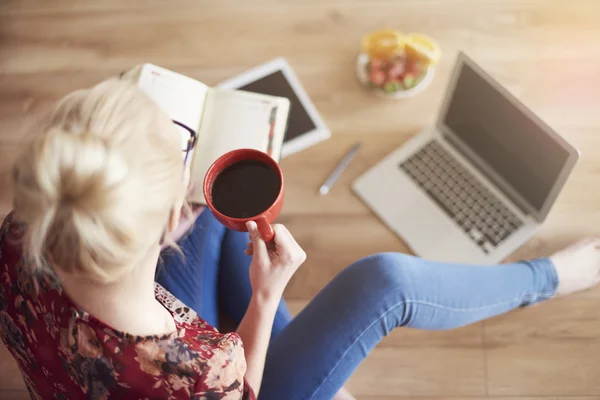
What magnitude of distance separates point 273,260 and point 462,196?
55 cm

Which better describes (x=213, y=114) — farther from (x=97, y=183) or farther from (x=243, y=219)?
(x=97, y=183)

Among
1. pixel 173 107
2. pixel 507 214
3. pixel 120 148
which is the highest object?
pixel 120 148

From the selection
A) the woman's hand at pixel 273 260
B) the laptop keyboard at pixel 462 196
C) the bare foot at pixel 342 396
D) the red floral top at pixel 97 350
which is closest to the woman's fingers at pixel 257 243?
the woman's hand at pixel 273 260

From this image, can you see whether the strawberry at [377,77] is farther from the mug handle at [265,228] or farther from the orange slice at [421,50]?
the mug handle at [265,228]

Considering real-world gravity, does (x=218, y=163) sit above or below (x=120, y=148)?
below

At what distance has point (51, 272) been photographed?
66 centimetres

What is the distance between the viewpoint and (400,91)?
4.50 ft

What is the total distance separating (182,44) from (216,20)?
0.11 m

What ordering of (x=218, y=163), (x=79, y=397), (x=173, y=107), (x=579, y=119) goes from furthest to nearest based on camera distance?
(x=579, y=119), (x=173, y=107), (x=218, y=163), (x=79, y=397)

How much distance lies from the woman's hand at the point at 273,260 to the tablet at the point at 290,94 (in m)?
0.55

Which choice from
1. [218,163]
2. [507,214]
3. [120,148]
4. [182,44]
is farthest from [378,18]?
[120,148]

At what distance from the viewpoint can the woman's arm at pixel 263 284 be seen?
2.68 feet

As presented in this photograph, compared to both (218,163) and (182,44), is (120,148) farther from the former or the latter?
(182,44)

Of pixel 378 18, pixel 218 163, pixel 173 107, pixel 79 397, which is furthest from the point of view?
pixel 378 18
